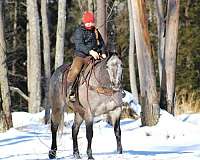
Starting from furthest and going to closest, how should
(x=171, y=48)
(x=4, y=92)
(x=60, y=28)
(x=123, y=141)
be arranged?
(x=60, y=28) → (x=4, y=92) → (x=171, y=48) → (x=123, y=141)

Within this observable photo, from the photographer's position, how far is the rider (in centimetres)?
1064

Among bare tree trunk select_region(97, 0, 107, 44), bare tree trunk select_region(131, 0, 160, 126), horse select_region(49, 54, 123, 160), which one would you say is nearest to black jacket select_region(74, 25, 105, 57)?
horse select_region(49, 54, 123, 160)

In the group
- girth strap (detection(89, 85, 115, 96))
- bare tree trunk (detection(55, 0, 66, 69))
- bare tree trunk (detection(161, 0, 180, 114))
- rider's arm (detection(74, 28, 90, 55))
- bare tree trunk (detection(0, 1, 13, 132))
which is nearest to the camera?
girth strap (detection(89, 85, 115, 96))

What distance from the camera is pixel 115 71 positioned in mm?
9844

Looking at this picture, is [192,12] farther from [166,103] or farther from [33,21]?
[166,103]

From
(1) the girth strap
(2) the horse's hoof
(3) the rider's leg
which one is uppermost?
(3) the rider's leg

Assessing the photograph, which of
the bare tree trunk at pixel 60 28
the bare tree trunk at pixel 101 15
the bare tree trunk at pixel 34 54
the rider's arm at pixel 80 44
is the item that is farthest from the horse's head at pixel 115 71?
the bare tree trunk at pixel 34 54

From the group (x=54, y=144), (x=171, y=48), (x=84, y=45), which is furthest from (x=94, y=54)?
(x=171, y=48)

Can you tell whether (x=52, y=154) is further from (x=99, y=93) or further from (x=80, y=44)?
(x=80, y=44)

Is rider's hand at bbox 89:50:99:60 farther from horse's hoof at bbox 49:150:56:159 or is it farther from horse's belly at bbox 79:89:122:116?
horse's hoof at bbox 49:150:56:159

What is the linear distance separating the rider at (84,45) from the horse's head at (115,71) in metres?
0.71

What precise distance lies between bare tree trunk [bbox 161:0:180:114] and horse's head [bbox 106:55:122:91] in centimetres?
631

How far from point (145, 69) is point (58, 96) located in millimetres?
4393

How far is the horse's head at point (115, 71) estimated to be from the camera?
9812 millimetres
